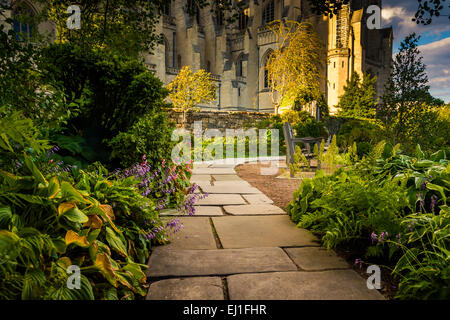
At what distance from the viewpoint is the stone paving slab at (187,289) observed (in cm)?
146

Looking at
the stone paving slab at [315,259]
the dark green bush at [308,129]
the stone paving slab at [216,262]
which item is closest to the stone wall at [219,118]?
the dark green bush at [308,129]

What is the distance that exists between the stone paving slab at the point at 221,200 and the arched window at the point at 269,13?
28.6 m

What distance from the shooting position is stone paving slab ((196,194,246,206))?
11.7 ft

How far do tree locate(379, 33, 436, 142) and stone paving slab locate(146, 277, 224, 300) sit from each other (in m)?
6.24

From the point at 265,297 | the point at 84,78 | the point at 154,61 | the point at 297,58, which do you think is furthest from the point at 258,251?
the point at 154,61

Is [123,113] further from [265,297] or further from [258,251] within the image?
[265,297]

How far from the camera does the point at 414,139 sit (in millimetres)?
6051

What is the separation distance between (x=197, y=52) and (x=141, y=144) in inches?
954

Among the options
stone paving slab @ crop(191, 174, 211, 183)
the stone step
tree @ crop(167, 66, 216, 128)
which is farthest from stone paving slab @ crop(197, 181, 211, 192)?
tree @ crop(167, 66, 216, 128)

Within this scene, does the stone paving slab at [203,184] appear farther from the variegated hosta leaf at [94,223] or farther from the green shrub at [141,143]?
the variegated hosta leaf at [94,223]

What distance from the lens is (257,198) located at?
3906mm

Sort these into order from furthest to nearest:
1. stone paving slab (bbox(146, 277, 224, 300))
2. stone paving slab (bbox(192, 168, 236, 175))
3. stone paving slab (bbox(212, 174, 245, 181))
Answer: stone paving slab (bbox(192, 168, 236, 175))
stone paving slab (bbox(212, 174, 245, 181))
stone paving slab (bbox(146, 277, 224, 300))

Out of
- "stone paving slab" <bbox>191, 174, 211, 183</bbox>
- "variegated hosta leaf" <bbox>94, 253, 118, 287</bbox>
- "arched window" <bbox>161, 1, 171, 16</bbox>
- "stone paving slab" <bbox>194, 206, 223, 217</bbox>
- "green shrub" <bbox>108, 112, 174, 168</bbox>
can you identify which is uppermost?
"arched window" <bbox>161, 1, 171, 16</bbox>

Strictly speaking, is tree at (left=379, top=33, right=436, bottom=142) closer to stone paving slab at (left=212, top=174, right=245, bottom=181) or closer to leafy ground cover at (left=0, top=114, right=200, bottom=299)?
stone paving slab at (left=212, top=174, right=245, bottom=181)
